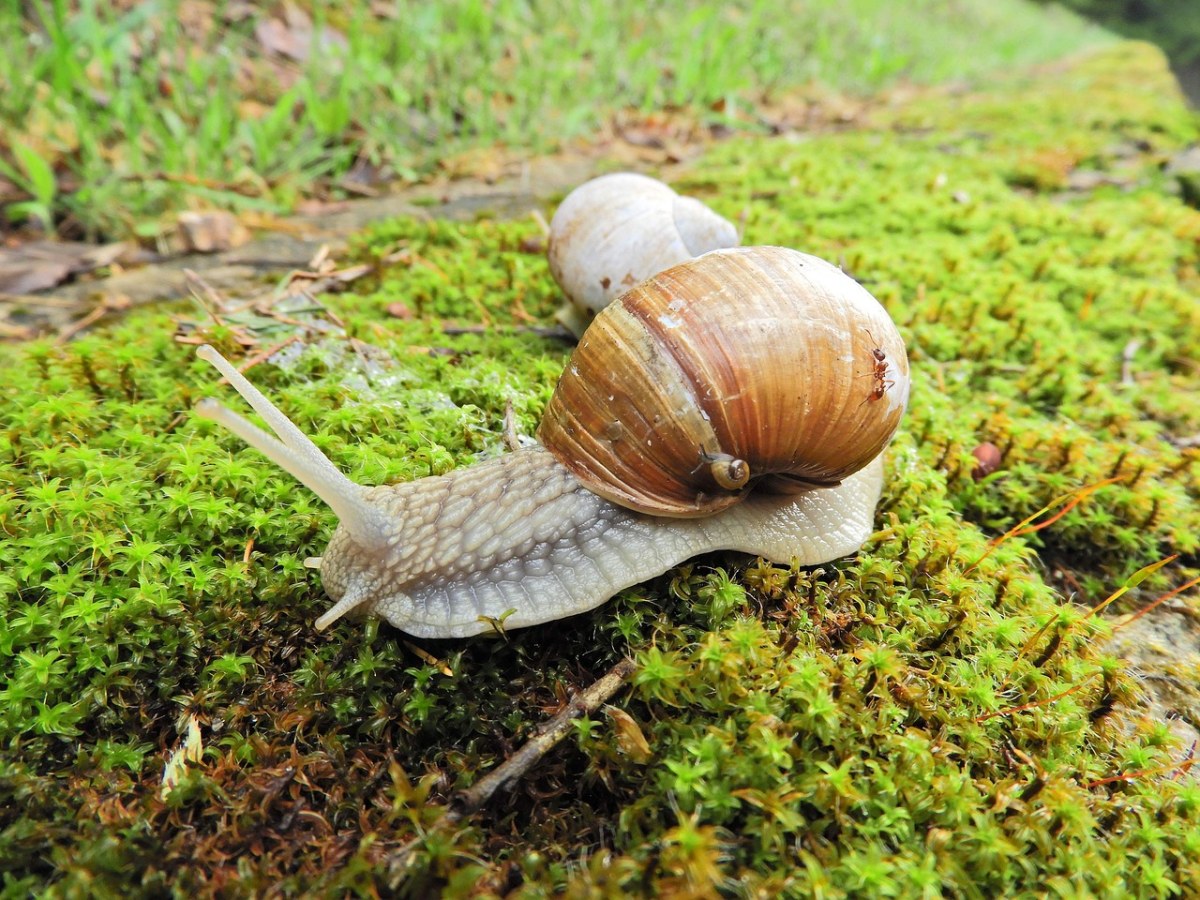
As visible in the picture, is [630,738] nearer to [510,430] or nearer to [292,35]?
[510,430]

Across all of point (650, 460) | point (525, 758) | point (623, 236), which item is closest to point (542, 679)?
point (525, 758)

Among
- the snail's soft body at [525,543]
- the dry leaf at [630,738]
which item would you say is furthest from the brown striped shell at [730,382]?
the dry leaf at [630,738]

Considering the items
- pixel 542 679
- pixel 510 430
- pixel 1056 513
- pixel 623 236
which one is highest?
pixel 623 236

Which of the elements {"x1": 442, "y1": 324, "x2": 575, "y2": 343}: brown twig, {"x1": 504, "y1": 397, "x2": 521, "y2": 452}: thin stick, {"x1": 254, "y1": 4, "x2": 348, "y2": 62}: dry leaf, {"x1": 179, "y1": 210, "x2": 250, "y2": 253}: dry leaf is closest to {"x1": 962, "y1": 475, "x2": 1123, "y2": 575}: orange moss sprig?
{"x1": 504, "y1": 397, "x2": 521, "y2": 452}: thin stick

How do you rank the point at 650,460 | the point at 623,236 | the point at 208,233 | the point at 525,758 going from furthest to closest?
the point at 208,233 → the point at 623,236 → the point at 650,460 → the point at 525,758

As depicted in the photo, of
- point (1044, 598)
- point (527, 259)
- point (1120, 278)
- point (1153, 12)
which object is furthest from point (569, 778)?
point (1153, 12)

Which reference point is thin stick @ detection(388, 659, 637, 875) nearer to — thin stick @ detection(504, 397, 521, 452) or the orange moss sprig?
thin stick @ detection(504, 397, 521, 452)

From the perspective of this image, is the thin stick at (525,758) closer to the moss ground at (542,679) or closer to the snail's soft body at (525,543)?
the moss ground at (542,679)
